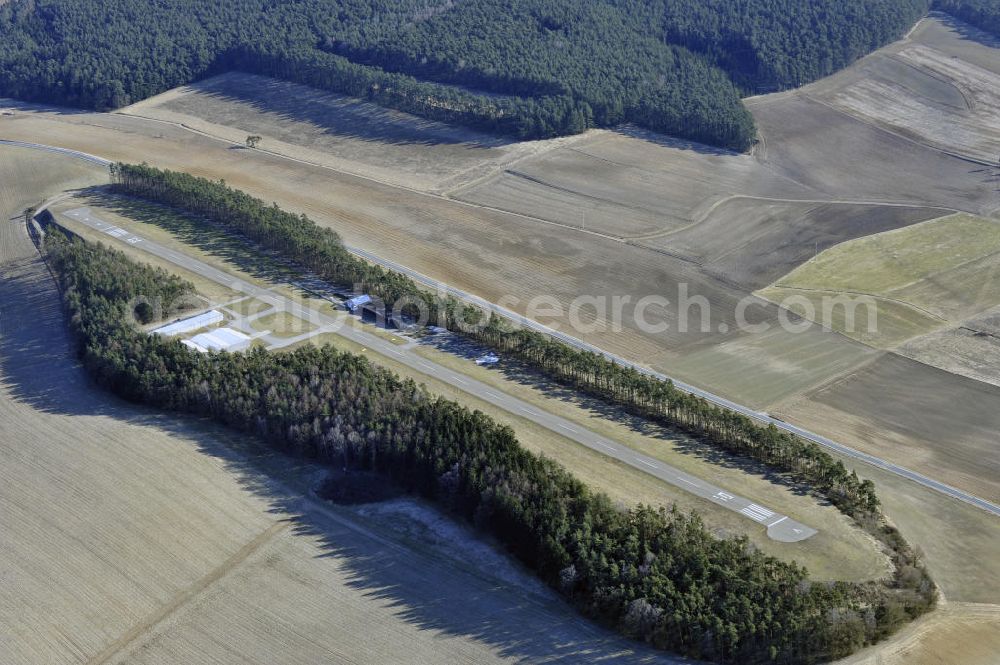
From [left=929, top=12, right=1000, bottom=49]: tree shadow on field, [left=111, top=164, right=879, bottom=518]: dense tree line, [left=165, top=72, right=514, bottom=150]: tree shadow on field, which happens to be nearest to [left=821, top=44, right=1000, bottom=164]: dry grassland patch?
[left=929, top=12, right=1000, bottom=49]: tree shadow on field

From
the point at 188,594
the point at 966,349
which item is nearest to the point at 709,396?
the point at 966,349

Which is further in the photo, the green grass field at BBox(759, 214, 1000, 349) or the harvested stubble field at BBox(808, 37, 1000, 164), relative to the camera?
the harvested stubble field at BBox(808, 37, 1000, 164)

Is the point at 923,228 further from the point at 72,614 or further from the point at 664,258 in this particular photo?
the point at 72,614

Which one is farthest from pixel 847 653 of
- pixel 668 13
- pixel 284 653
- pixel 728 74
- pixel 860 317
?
pixel 668 13

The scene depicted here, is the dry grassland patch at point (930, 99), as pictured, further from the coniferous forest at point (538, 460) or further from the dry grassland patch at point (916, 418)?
the coniferous forest at point (538, 460)

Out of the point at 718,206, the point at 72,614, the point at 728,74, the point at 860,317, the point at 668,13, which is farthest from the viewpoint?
the point at 668,13

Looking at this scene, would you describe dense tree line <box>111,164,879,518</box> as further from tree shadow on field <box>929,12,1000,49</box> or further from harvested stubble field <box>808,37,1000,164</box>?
tree shadow on field <box>929,12,1000,49</box>
